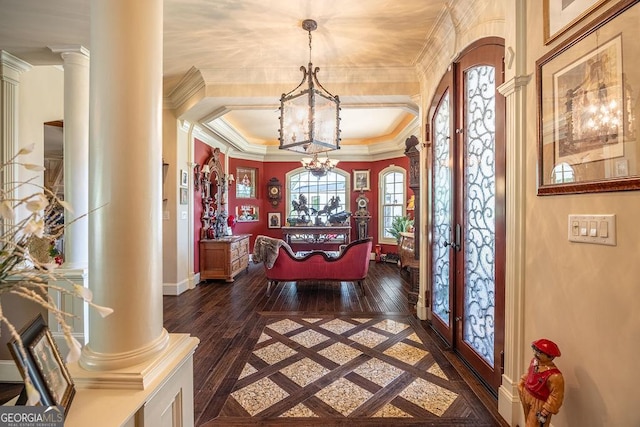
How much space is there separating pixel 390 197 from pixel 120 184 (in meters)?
6.82

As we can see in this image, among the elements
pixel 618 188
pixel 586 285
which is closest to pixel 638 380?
pixel 586 285

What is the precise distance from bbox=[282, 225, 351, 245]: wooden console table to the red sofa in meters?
2.67

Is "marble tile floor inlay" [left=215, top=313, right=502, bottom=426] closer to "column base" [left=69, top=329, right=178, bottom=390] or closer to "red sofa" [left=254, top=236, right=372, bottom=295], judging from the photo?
"column base" [left=69, top=329, right=178, bottom=390]

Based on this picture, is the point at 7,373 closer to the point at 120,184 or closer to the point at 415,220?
the point at 120,184

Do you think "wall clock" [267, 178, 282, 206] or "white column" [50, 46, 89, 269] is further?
"wall clock" [267, 178, 282, 206]

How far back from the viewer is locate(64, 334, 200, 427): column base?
35.2 inches

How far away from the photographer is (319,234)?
7258 millimetres

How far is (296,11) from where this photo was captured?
8.16 feet

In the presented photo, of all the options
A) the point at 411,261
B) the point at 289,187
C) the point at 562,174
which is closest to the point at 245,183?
the point at 289,187

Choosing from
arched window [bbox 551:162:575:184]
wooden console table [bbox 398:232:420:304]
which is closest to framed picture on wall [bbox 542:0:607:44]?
arched window [bbox 551:162:575:184]

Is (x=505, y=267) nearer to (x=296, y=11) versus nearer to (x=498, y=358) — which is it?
(x=498, y=358)

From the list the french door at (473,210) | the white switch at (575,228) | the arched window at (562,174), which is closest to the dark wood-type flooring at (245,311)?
the french door at (473,210)

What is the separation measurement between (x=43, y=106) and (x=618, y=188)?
16.1 feet

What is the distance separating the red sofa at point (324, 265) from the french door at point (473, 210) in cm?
148
